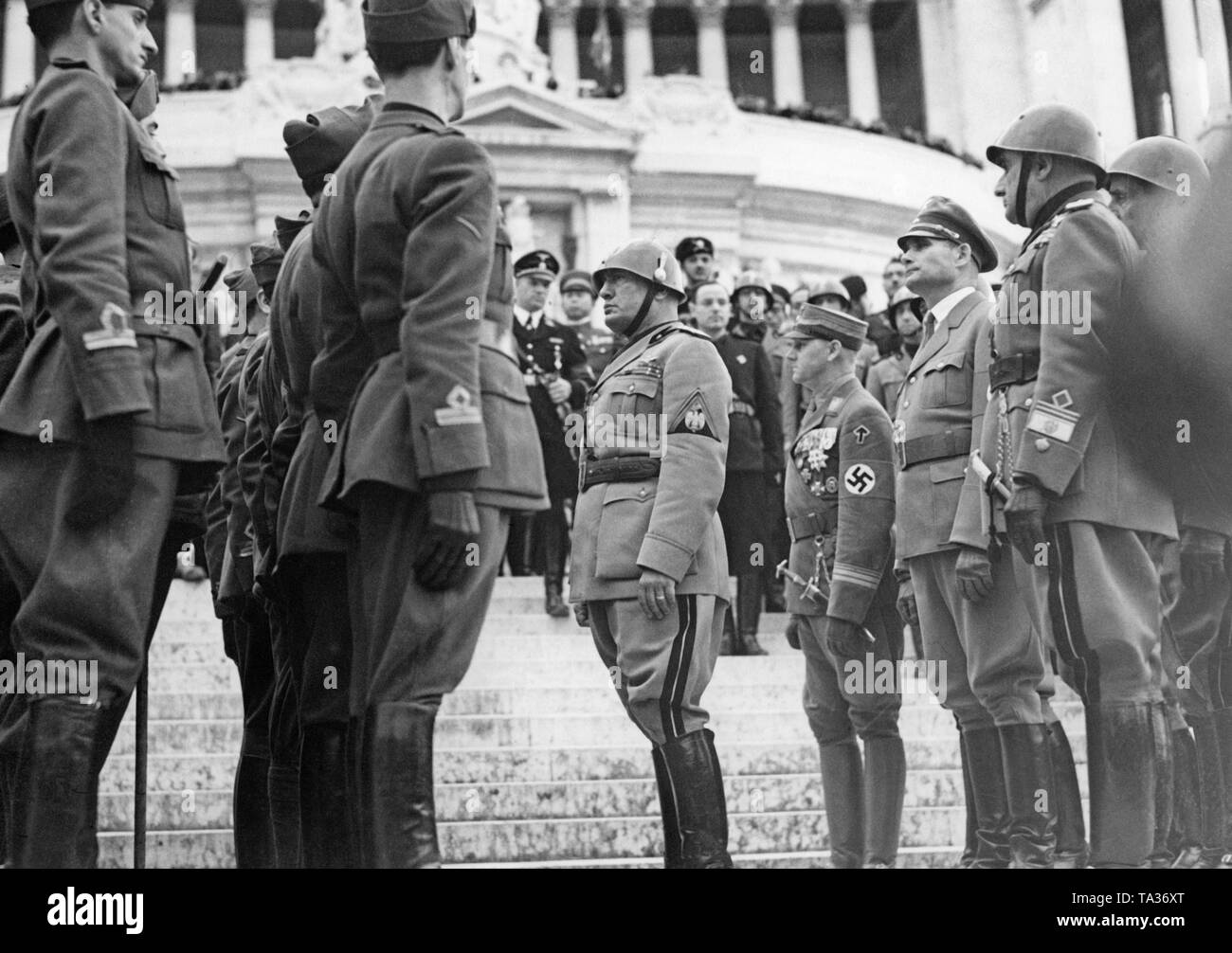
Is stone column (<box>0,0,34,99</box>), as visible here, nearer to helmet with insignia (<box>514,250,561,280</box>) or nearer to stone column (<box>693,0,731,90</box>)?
stone column (<box>693,0,731,90</box>)

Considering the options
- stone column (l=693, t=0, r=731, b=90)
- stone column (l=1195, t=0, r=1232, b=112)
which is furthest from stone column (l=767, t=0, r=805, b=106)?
stone column (l=1195, t=0, r=1232, b=112)

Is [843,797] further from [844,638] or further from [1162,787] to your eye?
[1162,787]

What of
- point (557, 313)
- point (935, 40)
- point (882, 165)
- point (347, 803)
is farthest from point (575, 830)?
point (935, 40)

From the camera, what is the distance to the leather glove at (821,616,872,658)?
23.6ft

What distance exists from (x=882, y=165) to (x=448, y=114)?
25.7 metres

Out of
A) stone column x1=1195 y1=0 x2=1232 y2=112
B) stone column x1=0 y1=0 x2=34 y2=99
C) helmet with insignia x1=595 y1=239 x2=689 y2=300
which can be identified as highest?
stone column x1=0 y1=0 x2=34 y2=99

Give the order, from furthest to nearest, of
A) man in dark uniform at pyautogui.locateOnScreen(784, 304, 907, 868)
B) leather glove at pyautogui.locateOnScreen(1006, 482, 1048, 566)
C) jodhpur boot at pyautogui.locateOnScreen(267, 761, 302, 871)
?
man in dark uniform at pyautogui.locateOnScreen(784, 304, 907, 868), jodhpur boot at pyautogui.locateOnScreen(267, 761, 302, 871), leather glove at pyautogui.locateOnScreen(1006, 482, 1048, 566)

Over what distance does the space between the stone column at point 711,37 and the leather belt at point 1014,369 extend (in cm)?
4280

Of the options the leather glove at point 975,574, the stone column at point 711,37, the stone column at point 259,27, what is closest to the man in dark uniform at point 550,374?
the leather glove at point 975,574

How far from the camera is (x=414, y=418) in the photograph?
4555mm

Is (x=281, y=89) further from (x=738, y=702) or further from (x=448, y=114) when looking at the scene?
(x=448, y=114)

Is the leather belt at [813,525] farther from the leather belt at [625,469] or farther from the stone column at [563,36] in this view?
the stone column at [563,36]

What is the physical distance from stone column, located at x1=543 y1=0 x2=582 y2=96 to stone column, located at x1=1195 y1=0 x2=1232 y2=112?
54.5ft

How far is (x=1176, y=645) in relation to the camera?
270 inches
